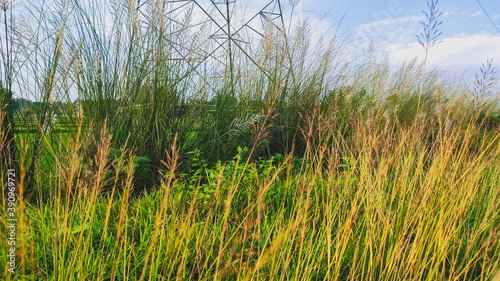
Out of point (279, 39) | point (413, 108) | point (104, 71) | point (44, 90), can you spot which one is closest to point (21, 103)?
point (44, 90)

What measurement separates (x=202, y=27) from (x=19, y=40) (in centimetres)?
131

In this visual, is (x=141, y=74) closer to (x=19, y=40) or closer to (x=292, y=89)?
(x=19, y=40)

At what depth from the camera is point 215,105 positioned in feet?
9.63

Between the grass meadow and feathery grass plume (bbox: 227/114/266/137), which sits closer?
the grass meadow

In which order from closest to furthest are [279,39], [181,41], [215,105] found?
[181,41], [215,105], [279,39]

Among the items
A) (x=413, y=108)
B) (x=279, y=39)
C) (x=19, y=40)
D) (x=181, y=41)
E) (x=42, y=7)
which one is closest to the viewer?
(x=19, y=40)

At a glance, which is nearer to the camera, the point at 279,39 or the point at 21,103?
the point at 21,103

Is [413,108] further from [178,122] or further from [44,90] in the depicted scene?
[44,90]

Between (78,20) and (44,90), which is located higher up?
(78,20)

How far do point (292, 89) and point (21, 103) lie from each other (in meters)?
2.39

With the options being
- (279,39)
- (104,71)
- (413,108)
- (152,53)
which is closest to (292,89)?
(279,39)

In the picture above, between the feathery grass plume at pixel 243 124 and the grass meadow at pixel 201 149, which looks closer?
the grass meadow at pixel 201 149

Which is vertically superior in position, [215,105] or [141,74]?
[141,74]

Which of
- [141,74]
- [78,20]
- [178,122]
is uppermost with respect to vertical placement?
[78,20]
